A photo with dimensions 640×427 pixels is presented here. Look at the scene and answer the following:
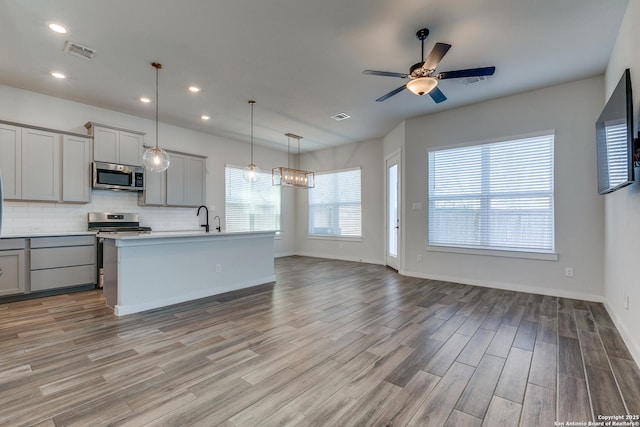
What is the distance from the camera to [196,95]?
458 cm

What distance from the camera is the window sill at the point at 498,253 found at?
4293 millimetres

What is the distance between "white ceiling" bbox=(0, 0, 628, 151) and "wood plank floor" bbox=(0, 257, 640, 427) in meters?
2.98

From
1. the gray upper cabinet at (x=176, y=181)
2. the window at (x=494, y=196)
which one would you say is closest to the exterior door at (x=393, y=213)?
the window at (x=494, y=196)

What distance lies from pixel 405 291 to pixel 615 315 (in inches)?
89.6

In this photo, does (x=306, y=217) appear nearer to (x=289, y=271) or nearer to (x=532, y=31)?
(x=289, y=271)

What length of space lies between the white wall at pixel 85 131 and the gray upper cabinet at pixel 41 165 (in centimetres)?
27

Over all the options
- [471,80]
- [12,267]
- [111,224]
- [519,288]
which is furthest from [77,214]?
[519,288]

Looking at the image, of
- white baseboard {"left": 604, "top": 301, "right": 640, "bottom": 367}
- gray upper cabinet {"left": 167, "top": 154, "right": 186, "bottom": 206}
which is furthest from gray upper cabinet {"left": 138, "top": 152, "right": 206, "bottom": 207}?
white baseboard {"left": 604, "top": 301, "right": 640, "bottom": 367}

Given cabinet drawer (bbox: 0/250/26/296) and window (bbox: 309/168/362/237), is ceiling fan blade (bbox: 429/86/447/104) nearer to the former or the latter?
window (bbox: 309/168/362/237)

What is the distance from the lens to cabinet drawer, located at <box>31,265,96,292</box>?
13.5 feet

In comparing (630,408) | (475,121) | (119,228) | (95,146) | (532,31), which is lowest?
(630,408)

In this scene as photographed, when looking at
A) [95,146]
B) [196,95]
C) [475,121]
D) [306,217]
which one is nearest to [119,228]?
[95,146]

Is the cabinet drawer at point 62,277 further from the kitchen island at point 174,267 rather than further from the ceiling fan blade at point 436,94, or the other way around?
the ceiling fan blade at point 436,94

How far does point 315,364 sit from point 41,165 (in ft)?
15.9
